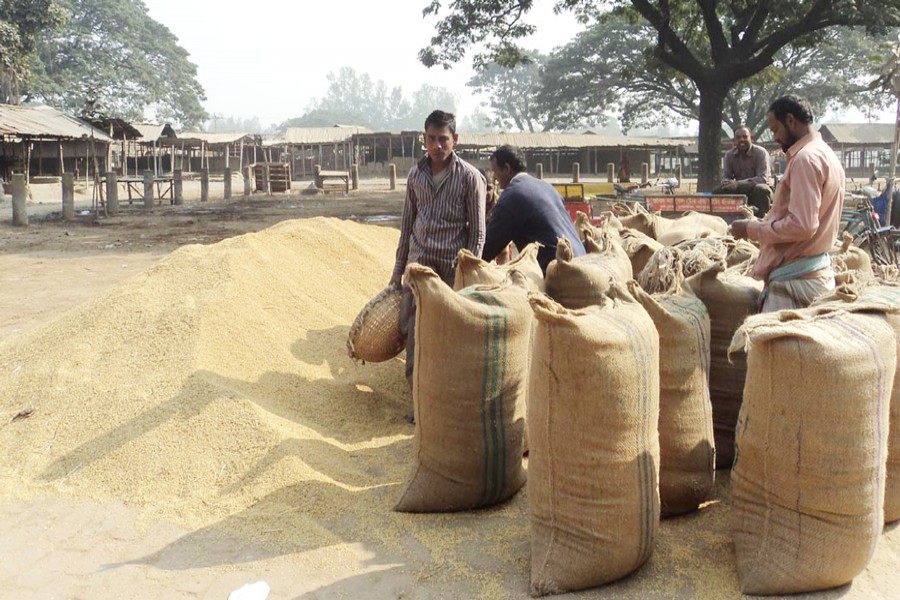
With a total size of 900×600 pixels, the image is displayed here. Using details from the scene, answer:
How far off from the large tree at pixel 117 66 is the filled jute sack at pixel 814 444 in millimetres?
49616

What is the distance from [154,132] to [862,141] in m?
34.8

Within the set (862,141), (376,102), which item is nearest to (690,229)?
(862,141)

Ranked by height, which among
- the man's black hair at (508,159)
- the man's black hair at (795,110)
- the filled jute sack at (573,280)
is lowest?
the filled jute sack at (573,280)

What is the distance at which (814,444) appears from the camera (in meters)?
2.39

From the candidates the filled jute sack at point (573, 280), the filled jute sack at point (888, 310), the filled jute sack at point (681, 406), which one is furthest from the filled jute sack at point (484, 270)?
the filled jute sack at point (888, 310)

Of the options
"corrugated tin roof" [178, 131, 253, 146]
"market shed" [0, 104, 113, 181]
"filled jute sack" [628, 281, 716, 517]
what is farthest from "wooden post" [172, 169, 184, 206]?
"filled jute sack" [628, 281, 716, 517]

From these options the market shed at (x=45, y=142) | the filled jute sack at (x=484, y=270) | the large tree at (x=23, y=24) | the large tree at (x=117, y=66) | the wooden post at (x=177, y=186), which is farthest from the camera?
the large tree at (x=117, y=66)

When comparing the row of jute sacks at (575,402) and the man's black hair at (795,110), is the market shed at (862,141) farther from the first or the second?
the row of jute sacks at (575,402)

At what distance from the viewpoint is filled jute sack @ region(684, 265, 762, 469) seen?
3400mm

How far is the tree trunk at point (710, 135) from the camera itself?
17422 mm

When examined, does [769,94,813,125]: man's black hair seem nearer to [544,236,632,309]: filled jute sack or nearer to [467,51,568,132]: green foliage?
[544,236,632,309]: filled jute sack

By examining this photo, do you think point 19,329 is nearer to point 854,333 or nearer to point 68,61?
point 854,333

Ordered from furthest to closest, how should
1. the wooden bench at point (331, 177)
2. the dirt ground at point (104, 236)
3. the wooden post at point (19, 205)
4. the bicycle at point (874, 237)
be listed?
the wooden bench at point (331, 177)
the wooden post at point (19, 205)
the bicycle at point (874, 237)
the dirt ground at point (104, 236)

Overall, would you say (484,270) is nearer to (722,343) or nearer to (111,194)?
(722,343)
